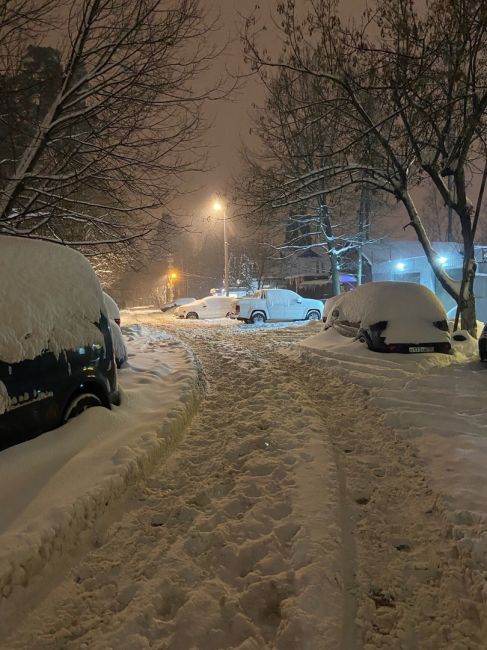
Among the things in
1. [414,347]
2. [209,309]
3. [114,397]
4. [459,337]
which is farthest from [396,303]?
[209,309]

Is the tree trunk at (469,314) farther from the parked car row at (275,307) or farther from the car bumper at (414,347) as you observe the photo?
the parked car row at (275,307)

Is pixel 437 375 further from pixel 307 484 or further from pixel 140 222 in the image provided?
pixel 140 222

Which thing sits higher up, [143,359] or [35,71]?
[35,71]

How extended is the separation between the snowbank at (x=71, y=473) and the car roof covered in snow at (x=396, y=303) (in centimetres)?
495

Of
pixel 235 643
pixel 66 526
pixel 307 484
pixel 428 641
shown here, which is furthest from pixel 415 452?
pixel 66 526

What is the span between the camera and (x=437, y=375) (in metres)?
7.71

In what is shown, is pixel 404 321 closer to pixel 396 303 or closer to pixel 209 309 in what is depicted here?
pixel 396 303

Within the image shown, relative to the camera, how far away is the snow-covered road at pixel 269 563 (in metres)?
2.23

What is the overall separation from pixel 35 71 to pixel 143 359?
18.7 feet

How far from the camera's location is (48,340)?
3.84m

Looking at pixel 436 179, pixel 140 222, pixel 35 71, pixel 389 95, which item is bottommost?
pixel 140 222

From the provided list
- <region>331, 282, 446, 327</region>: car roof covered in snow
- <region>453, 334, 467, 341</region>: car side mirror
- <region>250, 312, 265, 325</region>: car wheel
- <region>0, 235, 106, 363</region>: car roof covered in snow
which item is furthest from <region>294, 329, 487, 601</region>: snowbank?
<region>250, 312, 265, 325</region>: car wheel

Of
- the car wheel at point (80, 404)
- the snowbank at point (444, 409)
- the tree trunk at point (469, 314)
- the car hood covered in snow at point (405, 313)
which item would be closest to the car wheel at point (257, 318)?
the snowbank at point (444, 409)

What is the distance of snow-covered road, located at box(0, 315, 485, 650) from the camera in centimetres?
223
